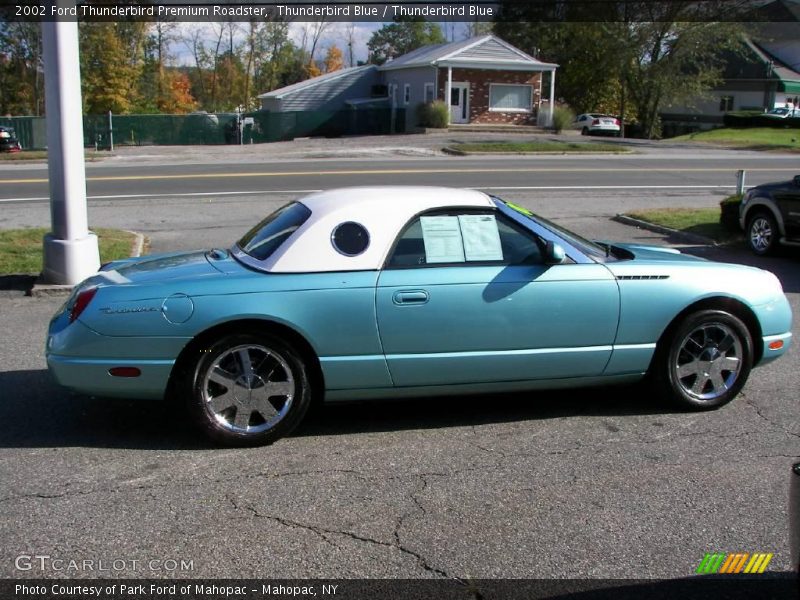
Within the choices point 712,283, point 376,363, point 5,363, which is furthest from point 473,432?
point 5,363

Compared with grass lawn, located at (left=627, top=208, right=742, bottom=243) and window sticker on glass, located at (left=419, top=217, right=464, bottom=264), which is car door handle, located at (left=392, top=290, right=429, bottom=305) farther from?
grass lawn, located at (left=627, top=208, right=742, bottom=243)

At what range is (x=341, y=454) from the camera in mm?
4992

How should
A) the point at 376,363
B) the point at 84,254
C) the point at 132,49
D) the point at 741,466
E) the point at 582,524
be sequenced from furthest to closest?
the point at 132,49, the point at 84,254, the point at 376,363, the point at 741,466, the point at 582,524

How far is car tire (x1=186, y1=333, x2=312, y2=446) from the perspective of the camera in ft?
16.2

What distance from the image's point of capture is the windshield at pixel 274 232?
535 cm

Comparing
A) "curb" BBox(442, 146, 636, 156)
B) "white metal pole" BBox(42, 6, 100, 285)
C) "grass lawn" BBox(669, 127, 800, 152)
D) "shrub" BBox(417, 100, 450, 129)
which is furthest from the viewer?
"shrub" BBox(417, 100, 450, 129)

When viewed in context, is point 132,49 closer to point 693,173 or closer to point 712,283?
point 693,173

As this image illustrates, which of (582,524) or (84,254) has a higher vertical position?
(84,254)

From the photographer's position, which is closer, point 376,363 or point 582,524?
point 582,524

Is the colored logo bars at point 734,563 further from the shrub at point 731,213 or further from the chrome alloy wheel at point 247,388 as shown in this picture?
the shrub at point 731,213

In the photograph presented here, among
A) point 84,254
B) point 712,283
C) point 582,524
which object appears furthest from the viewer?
point 84,254

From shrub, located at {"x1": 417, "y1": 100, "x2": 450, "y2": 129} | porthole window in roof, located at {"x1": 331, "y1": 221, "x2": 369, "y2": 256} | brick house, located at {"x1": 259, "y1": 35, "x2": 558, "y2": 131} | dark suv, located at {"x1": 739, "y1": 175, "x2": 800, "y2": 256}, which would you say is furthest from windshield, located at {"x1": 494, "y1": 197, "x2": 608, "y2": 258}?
brick house, located at {"x1": 259, "y1": 35, "x2": 558, "y2": 131}

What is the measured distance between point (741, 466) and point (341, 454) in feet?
7.39

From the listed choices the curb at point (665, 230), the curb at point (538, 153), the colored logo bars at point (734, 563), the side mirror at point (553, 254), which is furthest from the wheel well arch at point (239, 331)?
the curb at point (538, 153)
